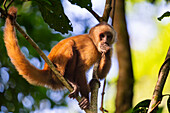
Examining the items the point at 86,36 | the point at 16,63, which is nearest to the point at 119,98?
the point at 86,36

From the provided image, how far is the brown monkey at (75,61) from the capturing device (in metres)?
4.59

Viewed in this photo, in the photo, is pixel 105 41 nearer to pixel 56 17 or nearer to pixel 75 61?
pixel 75 61

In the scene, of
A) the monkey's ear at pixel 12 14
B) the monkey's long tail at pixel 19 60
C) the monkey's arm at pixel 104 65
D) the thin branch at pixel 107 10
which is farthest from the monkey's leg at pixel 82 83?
the monkey's ear at pixel 12 14

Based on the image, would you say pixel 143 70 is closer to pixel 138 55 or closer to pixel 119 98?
pixel 138 55

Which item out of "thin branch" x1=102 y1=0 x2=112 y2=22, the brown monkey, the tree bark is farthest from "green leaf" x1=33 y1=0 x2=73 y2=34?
the tree bark

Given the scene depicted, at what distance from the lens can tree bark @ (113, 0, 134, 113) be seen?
7035 mm

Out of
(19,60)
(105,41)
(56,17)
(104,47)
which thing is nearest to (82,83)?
(104,47)

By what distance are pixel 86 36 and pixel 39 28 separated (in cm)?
354

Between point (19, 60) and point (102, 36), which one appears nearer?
point (19, 60)

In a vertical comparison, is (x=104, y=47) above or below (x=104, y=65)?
above

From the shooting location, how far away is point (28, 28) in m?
8.49

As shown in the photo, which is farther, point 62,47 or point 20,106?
point 20,106

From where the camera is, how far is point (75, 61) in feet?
16.6

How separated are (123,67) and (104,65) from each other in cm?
256
